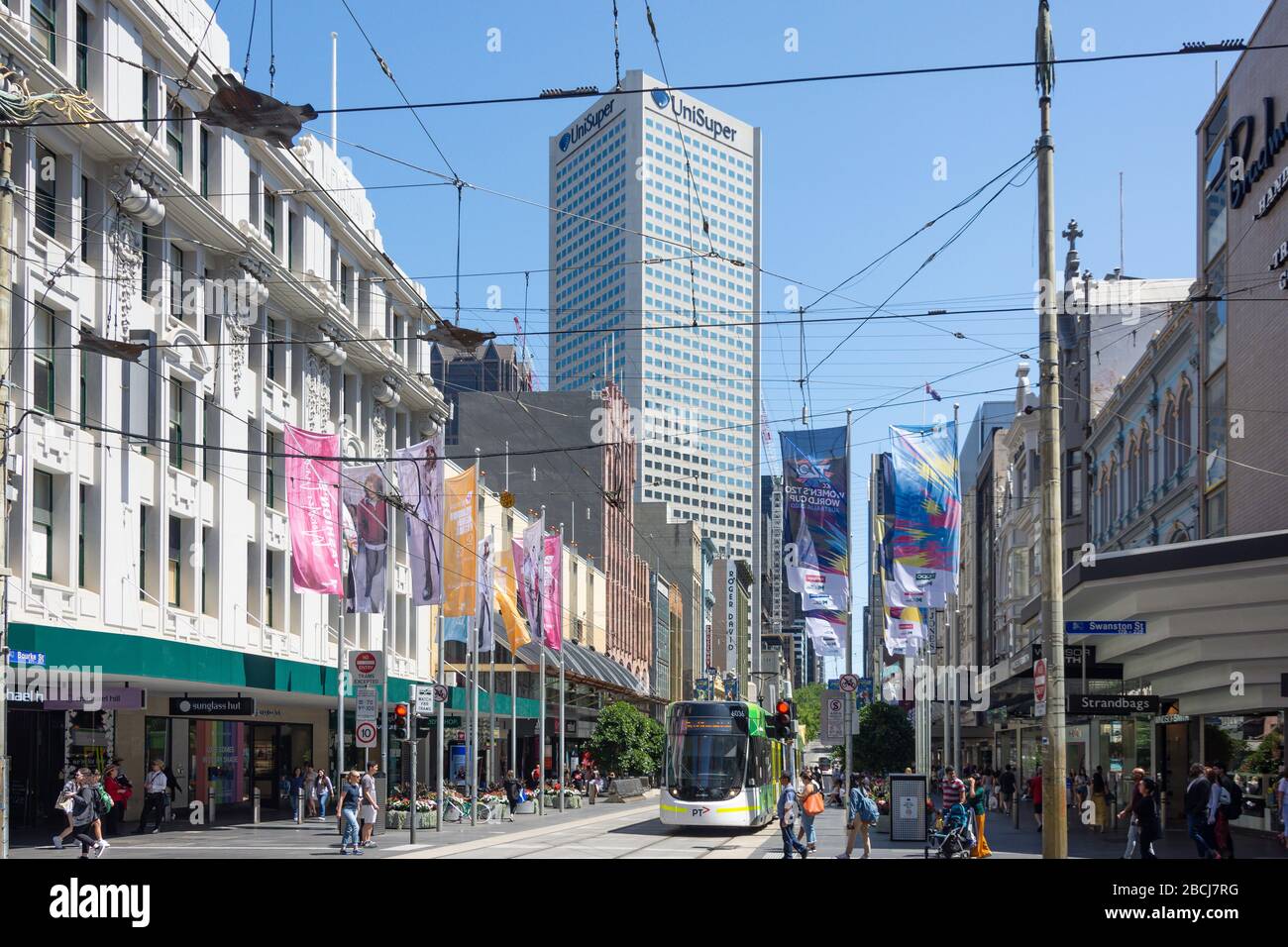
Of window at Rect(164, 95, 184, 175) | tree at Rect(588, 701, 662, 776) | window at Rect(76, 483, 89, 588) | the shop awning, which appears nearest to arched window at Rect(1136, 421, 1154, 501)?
the shop awning

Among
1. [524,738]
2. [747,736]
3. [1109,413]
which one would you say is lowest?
[524,738]

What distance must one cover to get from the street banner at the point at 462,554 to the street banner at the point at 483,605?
1432mm

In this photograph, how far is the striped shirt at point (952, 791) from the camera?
2871 cm

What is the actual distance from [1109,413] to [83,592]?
35.0 meters

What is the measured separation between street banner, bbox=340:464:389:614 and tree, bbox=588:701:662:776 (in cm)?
2839

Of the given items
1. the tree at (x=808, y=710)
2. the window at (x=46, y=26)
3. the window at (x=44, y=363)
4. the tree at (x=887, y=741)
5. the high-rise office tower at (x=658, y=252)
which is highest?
the high-rise office tower at (x=658, y=252)

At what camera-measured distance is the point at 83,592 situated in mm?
29953

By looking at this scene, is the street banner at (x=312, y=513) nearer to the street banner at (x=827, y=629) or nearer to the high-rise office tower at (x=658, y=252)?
the street banner at (x=827, y=629)

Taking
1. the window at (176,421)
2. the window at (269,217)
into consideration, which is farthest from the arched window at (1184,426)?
the window at (176,421)

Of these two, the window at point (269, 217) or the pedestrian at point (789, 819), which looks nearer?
the pedestrian at point (789, 819)

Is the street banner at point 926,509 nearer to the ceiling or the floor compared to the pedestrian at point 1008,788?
nearer to the ceiling

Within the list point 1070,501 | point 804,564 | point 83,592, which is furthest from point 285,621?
point 1070,501

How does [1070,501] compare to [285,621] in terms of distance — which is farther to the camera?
[1070,501]
